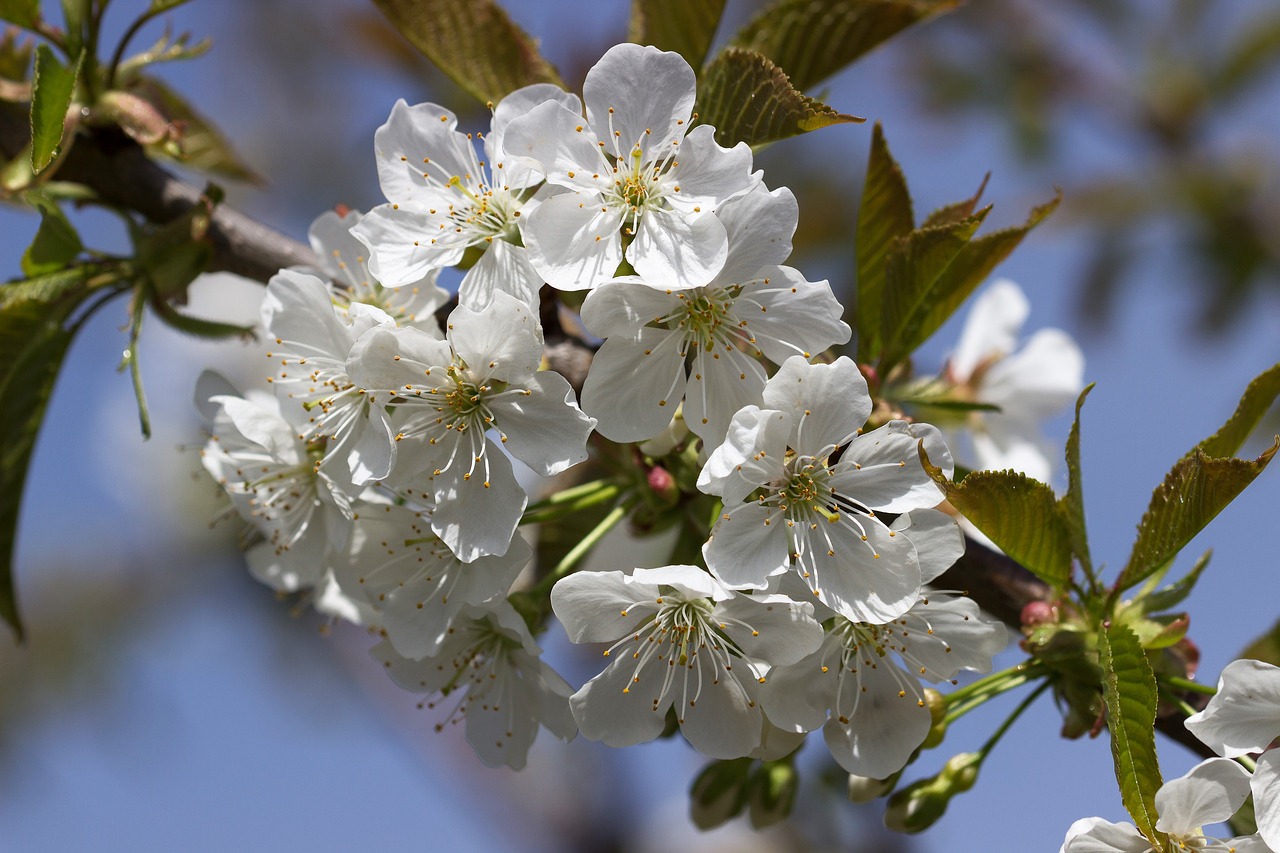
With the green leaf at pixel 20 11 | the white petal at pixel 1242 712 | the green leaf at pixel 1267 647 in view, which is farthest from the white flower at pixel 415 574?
the green leaf at pixel 1267 647

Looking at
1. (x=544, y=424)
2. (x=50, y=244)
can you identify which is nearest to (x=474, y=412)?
(x=544, y=424)

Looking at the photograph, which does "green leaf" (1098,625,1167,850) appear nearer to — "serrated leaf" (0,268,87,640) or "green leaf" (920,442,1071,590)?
"green leaf" (920,442,1071,590)

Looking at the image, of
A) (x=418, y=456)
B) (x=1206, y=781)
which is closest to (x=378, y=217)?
(x=418, y=456)

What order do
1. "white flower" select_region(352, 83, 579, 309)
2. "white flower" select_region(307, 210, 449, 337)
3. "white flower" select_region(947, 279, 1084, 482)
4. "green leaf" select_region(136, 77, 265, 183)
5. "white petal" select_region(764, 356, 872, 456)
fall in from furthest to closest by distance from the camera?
"white flower" select_region(947, 279, 1084, 482), "green leaf" select_region(136, 77, 265, 183), "white flower" select_region(307, 210, 449, 337), "white flower" select_region(352, 83, 579, 309), "white petal" select_region(764, 356, 872, 456)

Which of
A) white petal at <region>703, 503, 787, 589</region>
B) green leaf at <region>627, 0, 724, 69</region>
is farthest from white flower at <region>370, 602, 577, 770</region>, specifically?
green leaf at <region>627, 0, 724, 69</region>

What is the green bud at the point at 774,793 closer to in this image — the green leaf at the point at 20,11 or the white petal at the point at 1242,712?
the white petal at the point at 1242,712
